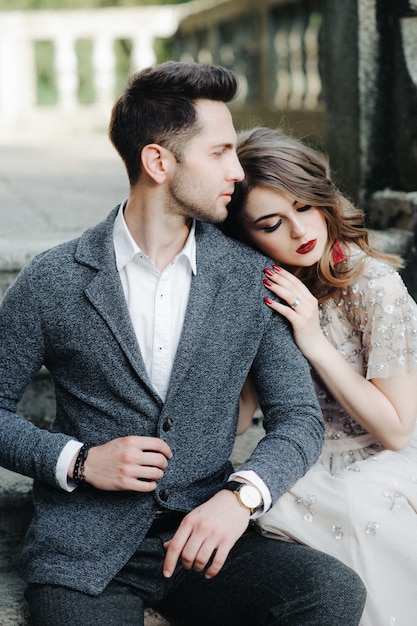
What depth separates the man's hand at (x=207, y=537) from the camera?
198cm

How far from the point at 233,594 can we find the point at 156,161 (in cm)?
102

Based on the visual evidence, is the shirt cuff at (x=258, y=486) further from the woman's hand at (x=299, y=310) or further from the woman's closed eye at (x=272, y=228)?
the woman's closed eye at (x=272, y=228)

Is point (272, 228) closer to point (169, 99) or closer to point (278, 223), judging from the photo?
point (278, 223)

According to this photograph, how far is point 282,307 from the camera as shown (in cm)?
227

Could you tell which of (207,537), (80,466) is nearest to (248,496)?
(207,537)

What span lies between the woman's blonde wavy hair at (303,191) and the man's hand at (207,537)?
68 cm

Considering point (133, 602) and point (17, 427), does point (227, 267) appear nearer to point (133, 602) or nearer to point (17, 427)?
A: point (17, 427)

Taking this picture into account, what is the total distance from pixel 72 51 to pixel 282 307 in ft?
22.0

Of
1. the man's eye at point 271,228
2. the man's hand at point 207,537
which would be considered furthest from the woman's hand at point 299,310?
the man's hand at point 207,537

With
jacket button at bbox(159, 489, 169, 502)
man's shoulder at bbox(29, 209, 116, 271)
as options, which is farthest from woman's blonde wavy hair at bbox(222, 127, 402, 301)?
jacket button at bbox(159, 489, 169, 502)

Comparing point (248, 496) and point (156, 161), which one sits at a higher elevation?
point (156, 161)

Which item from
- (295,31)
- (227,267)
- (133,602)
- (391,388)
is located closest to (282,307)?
(227,267)

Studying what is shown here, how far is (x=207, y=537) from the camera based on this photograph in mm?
1987

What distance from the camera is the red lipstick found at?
7.70ft
